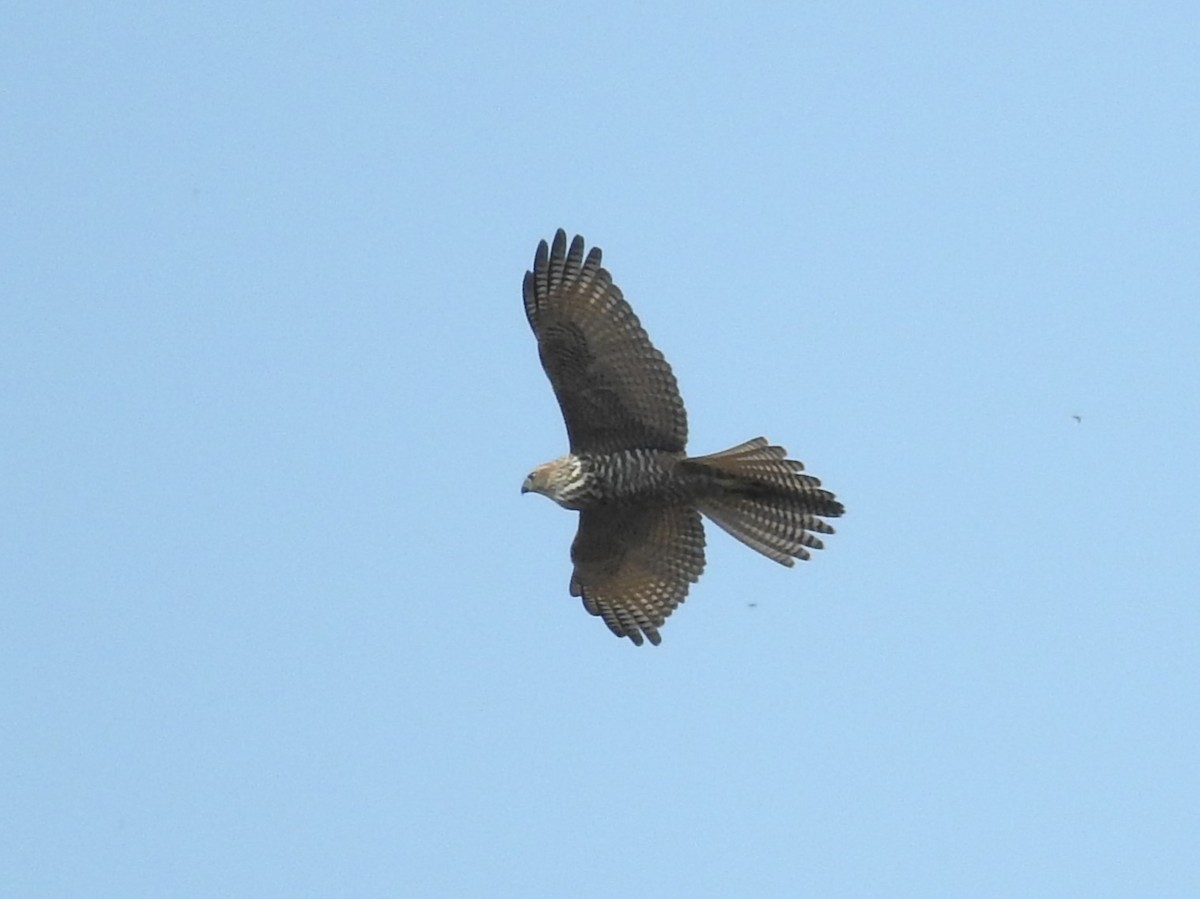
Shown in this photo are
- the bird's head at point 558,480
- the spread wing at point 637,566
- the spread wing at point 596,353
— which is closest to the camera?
the spread wing at point 596,353

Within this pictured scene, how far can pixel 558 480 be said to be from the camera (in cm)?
2252

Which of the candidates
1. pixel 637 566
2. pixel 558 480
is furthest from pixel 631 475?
pixel 637 566

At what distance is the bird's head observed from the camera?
22.5 m

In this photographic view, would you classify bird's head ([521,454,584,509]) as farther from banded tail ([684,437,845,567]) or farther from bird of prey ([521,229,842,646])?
banded tail ([684,437,845,567])

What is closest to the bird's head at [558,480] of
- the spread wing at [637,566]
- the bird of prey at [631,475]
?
the bird of prey at [631,475]

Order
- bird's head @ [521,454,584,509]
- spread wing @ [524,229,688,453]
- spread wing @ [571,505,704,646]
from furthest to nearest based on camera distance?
spread wing @ [571,505,704,646] < bird's head @ [521,454,584,509] < spread wing @ [524,229,688,453]

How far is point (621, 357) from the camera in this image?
→ 22.2 metres

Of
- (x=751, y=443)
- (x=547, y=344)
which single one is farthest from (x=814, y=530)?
(x=547, y=344)

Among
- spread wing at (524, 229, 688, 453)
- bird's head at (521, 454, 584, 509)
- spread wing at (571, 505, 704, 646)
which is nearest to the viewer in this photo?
spread wing at (524, 229, 688, 453)

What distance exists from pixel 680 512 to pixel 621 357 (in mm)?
1462

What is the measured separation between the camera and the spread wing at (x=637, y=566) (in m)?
23.0

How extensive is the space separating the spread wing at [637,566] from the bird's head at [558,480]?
0.42 meters

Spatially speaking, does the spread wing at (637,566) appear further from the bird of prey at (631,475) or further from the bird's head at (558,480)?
the bird's head at (558,480)

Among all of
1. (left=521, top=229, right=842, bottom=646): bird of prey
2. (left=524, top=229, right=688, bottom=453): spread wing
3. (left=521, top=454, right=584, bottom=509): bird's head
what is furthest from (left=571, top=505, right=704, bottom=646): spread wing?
(left=524, top=229, right=688, bottom=453): spread wing
